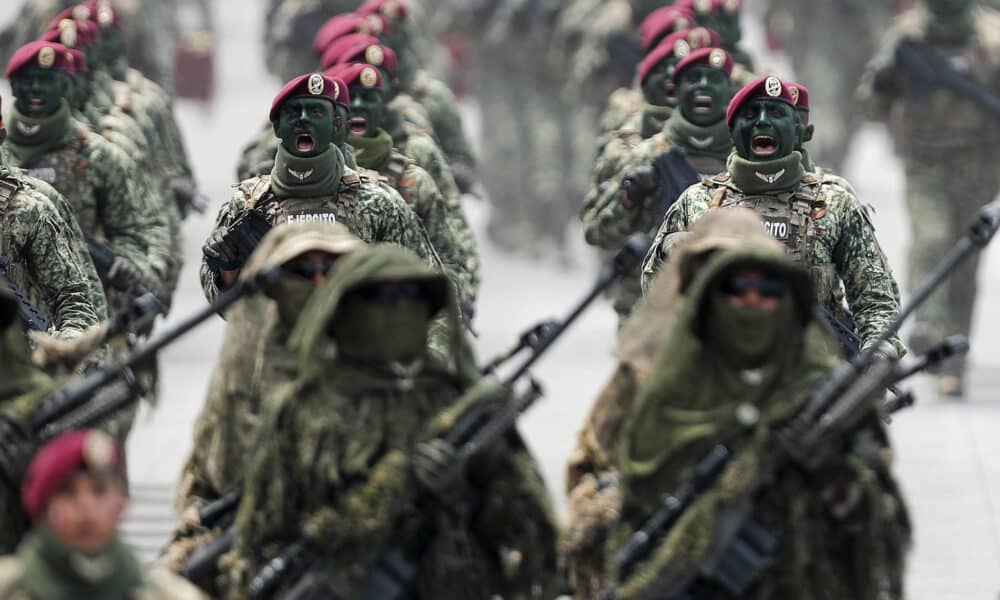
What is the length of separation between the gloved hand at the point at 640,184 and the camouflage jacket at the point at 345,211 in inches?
81.2

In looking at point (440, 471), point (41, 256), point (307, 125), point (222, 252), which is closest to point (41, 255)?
point (41, 256)

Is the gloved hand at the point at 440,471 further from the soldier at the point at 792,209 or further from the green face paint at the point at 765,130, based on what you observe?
the green face paint at the point at 765,130

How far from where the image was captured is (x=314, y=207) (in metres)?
14.0

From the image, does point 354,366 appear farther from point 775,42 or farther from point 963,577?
point 775,42

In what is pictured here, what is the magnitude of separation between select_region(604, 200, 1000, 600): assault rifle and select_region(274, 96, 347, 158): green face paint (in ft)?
13.3

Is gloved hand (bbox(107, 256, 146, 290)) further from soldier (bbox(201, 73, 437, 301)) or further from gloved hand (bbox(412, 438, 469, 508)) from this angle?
gloved hand (bbox(412, 438, 469, 508))

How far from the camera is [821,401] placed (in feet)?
33.7

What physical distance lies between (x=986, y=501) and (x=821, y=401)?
7.53 m

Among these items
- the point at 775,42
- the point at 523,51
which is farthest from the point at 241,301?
the point at 775,42

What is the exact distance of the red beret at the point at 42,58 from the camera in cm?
1623

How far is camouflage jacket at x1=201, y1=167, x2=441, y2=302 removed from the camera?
1396 cm

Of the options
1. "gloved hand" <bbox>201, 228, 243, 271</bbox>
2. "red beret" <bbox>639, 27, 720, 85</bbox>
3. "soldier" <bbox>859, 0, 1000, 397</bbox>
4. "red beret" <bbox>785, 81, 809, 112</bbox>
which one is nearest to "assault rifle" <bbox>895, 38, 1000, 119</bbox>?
"soldier" <bbox>859, 0, 1000, 397</bbox>

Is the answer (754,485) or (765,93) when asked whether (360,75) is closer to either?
(765,93)

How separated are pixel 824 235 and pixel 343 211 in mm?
1895
